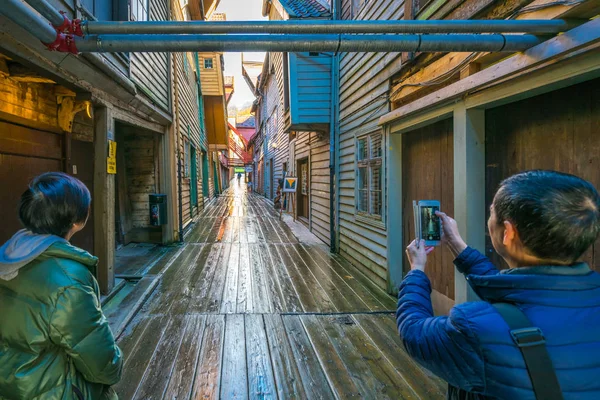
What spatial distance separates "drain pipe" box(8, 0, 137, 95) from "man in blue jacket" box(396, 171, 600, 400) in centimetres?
237

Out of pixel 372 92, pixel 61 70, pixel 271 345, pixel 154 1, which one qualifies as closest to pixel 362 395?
pixel 271 345

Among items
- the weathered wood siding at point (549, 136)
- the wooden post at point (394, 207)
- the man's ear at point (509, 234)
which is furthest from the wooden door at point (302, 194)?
the man's ear at point (509, 234)

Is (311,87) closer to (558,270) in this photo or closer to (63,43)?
(63,43)

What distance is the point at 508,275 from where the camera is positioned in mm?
841

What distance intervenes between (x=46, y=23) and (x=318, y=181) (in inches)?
269

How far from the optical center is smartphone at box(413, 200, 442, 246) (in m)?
1.34

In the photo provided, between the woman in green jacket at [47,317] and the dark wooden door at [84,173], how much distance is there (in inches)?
127

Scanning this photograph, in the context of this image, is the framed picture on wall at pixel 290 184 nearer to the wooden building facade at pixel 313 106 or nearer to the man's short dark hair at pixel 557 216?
the wooden building facade at pixel 313 106

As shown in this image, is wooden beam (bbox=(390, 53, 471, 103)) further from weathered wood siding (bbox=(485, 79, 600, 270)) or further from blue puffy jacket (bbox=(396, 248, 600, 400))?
blue puffy jacket (bbox=(396, 248, 600, 400))

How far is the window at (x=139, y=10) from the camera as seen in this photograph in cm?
461

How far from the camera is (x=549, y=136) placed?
2324mm

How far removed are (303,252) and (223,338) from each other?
12.4 ft

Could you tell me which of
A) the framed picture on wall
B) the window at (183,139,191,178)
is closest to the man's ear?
the window at (183,139,191,178)

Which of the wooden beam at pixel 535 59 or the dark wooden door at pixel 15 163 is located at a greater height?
the wooden beam at pixel 535 59
